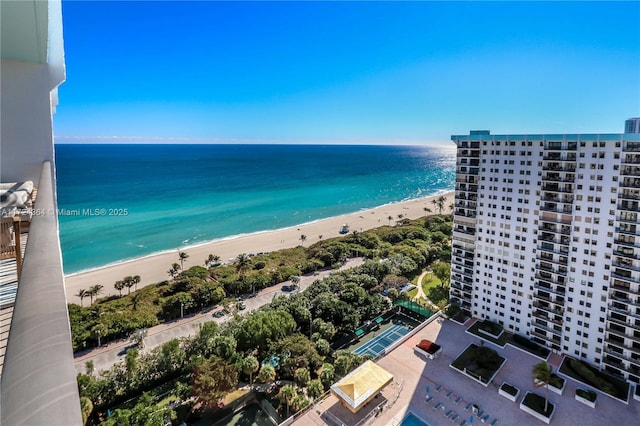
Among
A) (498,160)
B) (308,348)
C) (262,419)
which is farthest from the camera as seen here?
(498,160)

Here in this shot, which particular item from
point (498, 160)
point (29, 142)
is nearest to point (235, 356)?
point (29, 142)

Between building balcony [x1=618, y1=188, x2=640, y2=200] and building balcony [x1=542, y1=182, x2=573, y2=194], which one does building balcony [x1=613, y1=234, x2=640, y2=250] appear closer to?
building balcony [x1=618, y1=188, x2=640, y2=200]

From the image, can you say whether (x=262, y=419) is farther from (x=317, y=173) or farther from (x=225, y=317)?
(x=317, y=173)

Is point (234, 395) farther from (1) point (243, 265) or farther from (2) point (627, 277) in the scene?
(2) point (627, 277)

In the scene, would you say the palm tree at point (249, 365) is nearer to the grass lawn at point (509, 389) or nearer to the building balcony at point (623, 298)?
the grass lawn at point (509, 389)

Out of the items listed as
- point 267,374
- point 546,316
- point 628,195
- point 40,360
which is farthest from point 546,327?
point 40,360

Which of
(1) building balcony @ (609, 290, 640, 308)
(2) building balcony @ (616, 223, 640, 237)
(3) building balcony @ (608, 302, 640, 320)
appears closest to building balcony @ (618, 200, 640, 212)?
(2) building balcony @ (616, 223, 640, 237)

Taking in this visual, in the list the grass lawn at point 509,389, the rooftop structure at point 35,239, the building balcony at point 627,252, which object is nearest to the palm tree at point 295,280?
the grass lawn at point 509,389
